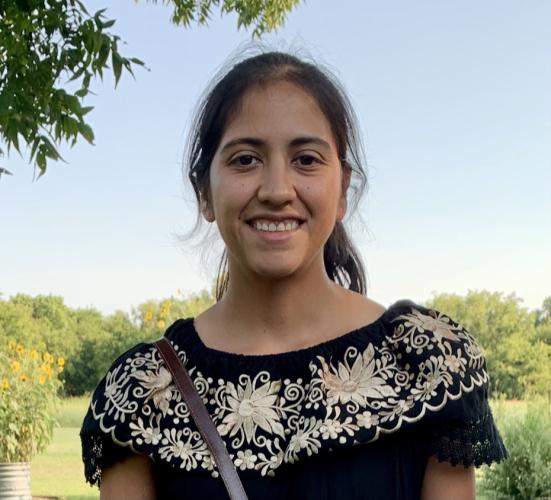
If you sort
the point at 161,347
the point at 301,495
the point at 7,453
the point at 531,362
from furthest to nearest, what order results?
the point at 531,362
the point at 7,453
the point at 161,347
the point at 301,495

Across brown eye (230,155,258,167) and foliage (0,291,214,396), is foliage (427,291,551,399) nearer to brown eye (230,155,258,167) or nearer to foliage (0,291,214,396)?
foliage (0,291,214,396)

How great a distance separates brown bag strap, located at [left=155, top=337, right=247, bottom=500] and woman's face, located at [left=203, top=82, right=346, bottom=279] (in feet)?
0.77

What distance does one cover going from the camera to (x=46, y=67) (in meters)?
4.27

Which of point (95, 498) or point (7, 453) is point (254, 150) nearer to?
point (7, 453)

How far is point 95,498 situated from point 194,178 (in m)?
6.84

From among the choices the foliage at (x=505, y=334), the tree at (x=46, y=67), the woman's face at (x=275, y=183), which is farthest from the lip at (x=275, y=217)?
the foliage at (x=505, y=334)

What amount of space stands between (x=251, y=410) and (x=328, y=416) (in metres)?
0.14

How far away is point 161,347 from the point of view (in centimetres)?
168

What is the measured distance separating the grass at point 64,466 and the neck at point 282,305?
6170 mm

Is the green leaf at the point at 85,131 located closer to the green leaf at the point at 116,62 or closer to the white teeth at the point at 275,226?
the green leaf at the point at 116,62

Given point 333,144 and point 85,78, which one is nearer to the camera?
point 333,144

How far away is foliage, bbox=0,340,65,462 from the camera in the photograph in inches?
263

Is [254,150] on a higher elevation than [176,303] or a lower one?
lower

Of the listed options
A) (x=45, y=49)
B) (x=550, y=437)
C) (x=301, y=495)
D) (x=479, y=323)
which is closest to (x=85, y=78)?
(x=45, y=49)
